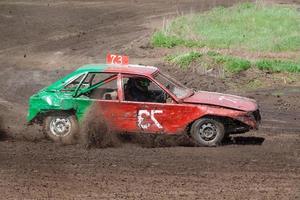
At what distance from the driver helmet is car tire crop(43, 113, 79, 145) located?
52.2 inches

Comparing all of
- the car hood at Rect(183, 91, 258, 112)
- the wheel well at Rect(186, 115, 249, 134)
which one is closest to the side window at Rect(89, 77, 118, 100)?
the car hood at Rect(183, 91, 258, 112)

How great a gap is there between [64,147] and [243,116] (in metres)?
3.30

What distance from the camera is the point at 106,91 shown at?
12945 millimetres

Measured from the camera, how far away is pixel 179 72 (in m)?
20.0

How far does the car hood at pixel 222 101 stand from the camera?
12.7 meters

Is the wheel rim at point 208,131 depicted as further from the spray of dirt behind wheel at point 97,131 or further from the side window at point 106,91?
the side window at point 106,91

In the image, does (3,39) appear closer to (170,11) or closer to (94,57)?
(94,57)

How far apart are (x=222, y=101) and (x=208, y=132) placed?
25.7 inches

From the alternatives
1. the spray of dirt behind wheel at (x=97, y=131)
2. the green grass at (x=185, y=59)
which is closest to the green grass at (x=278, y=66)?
the green grass at (x=185, y=59)

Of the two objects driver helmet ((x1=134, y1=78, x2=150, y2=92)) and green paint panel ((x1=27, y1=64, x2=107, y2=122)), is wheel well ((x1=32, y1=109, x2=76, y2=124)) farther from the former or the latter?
driver helmet ((x1=134, y1=78, x2=150, y2=92))

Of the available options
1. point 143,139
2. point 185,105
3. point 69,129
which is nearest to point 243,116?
point 185,105

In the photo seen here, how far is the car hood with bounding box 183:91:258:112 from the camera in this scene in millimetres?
12671

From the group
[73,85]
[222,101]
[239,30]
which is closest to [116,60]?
[73,85]

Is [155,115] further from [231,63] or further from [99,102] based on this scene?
[231,63]
